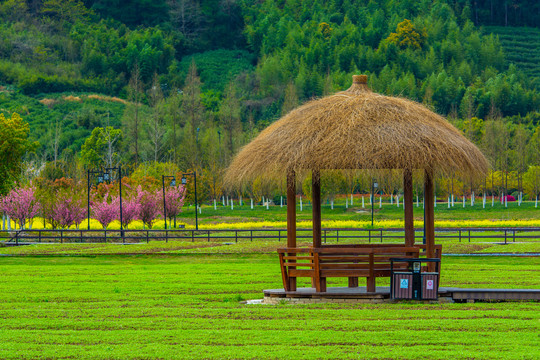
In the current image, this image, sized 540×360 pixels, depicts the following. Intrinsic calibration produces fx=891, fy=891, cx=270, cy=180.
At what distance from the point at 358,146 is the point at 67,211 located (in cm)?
4522

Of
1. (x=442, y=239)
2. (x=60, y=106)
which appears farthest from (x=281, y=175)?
(x=60, y=106)

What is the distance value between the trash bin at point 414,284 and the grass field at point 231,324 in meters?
0.38

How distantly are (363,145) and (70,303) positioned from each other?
800 cm

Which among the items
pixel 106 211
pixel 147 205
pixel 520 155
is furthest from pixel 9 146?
pixel 520 155

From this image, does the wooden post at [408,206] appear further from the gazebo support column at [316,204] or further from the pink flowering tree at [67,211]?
the pink flowering tree at [67,211]

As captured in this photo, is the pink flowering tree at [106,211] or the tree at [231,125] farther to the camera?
the tree at [231,125]

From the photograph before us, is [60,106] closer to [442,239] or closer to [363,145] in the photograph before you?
[442,239]

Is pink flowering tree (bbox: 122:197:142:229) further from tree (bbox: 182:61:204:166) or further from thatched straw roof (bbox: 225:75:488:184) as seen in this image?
thatched straw roof (bbox: 225:75:488:184)

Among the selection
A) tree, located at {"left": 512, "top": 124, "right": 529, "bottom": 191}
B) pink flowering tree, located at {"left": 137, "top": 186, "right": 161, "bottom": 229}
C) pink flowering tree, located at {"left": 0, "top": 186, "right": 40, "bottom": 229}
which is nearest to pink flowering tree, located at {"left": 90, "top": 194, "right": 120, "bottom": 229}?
pink flowering tree, located at {"left": 137, "top": 186, "right": 161, "bottom": 229}

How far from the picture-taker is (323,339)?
1545 centimetres

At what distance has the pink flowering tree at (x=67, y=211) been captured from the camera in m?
62.2

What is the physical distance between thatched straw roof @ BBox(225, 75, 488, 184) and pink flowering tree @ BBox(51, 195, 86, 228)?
139 ft

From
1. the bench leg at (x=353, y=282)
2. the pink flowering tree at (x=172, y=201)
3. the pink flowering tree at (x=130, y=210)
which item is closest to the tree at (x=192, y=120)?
the pink flowering tree at (x=172, y=201)

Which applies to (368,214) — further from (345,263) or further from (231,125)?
(345,263)
